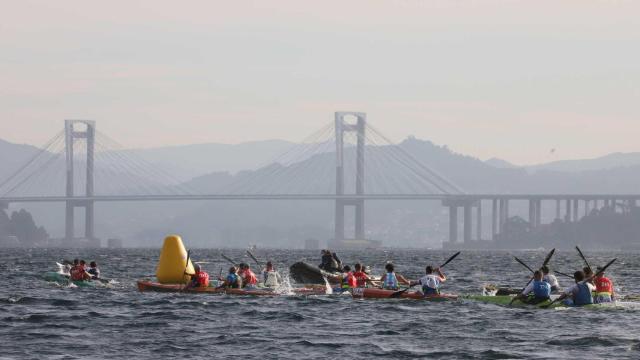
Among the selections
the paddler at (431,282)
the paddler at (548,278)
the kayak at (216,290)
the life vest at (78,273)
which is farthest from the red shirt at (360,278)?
the life vest at (78,273)

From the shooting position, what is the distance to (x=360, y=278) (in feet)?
148

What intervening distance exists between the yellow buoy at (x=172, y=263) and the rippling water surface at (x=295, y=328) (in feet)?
5.01

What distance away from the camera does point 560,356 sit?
95.2 feet

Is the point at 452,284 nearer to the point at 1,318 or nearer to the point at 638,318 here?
the point at 638,318

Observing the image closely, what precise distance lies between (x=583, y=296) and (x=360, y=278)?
879 cm

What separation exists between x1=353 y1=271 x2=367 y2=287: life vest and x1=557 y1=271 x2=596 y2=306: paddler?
8.21 m

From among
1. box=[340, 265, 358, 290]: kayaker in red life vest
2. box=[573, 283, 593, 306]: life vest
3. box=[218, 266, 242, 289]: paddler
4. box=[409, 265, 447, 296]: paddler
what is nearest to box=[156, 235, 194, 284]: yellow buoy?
box=[218, 266, 242, 289]: paddler

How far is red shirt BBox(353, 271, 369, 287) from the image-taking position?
44.9m

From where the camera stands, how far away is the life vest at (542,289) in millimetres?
39041

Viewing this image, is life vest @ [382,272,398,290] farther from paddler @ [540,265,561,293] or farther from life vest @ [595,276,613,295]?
life vest @ [595,276,613,295]

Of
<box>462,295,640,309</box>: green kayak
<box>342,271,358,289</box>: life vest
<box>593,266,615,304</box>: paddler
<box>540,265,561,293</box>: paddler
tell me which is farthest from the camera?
<box>342,271,358,289</box>: life vest

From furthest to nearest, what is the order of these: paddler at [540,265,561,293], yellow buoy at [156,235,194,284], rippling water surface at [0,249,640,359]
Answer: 1. yellow buoy at [156,235,194,284]
2. paddler at [540,265,561,293]
3. rippling water surface at [0,249,640,359]

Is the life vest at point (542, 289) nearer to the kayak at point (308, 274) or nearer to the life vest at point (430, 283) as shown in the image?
the life vest at point (430, 283)

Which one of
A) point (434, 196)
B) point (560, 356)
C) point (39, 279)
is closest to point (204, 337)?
point (560, 356)
